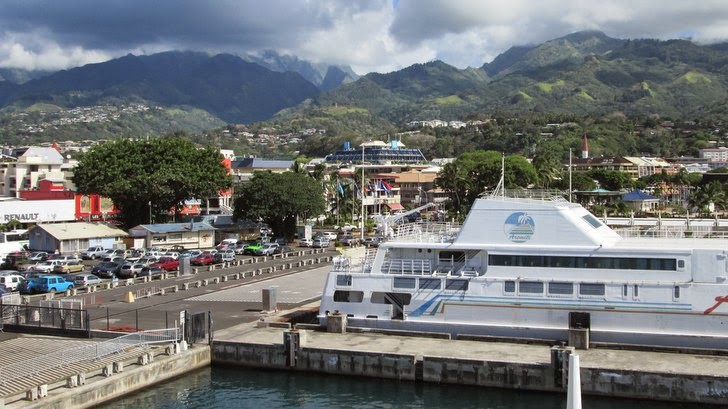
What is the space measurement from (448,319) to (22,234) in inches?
1800

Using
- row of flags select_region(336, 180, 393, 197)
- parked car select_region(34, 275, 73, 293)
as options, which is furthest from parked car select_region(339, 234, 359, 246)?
parked car select_region(34, 275, 73, 293)

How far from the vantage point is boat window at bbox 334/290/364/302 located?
93.8 ft

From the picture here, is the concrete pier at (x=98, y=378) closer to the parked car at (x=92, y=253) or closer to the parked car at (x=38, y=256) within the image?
the parked car at (x=38, y=256)

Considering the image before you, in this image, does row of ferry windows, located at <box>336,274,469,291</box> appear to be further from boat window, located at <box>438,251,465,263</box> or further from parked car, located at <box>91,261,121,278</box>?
parked car, located at <box>91,261,121,278</box>

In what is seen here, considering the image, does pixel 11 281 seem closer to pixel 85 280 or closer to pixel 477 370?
pixel 85 280

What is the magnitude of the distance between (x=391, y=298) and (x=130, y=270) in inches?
879

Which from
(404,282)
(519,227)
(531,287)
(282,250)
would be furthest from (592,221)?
(282,250)

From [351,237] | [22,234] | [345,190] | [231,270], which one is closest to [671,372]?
[231,270]

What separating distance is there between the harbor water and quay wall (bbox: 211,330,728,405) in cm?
24

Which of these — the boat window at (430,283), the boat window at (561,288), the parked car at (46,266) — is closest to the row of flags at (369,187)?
the parked car at (46,266)

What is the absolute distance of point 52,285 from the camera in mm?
39281

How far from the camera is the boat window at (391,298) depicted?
27.9 m

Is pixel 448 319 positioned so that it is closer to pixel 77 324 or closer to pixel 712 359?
pixel 712 359

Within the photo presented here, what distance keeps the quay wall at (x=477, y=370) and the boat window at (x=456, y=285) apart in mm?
3614
